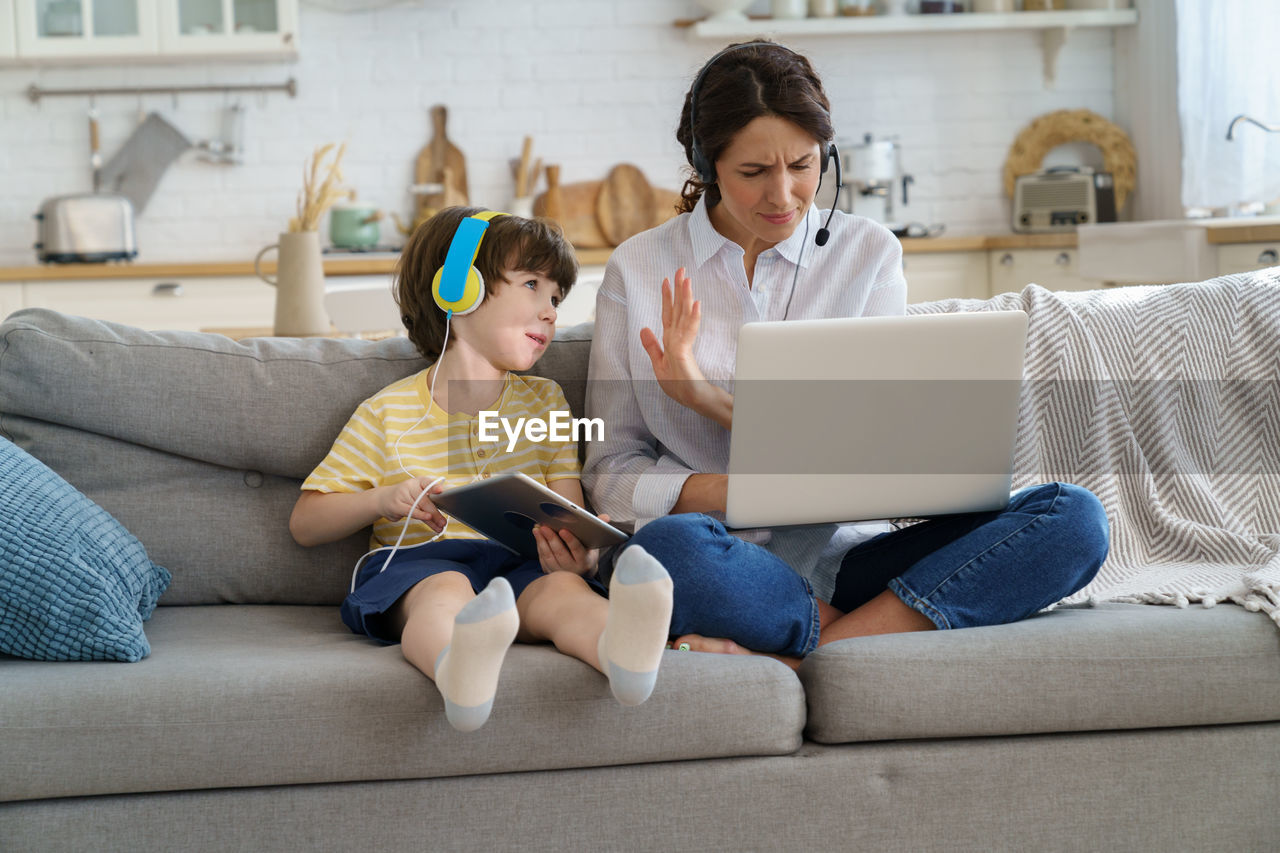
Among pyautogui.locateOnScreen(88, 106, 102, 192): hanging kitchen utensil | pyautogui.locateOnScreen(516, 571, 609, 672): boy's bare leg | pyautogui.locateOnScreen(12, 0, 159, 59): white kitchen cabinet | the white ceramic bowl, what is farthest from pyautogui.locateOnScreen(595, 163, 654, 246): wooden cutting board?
pyautogui.locateOnScreen(516, 571, 609, 672): boy's bare leg

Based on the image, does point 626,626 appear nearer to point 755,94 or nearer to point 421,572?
point 421,572

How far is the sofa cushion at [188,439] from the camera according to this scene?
170 cm

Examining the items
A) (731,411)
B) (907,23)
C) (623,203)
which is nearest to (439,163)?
(623,203)

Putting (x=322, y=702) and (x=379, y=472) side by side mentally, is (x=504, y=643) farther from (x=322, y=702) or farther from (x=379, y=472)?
(x=379, y=472)

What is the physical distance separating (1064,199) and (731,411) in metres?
3.18

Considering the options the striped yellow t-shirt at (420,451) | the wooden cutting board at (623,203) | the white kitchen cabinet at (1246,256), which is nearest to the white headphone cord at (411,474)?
the striped yellow t-shirt at (420,451)

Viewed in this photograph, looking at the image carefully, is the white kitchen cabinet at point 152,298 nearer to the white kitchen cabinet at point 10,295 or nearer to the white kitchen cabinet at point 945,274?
the white kitchen cabinet at point 10,295

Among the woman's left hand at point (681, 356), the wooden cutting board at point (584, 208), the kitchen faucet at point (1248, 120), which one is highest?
the kitchen faucet at point (1248, 120)

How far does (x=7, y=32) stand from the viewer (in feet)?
13.8

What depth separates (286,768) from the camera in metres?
1.28

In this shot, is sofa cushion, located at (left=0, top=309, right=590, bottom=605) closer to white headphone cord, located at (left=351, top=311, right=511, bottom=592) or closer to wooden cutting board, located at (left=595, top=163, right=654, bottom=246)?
white headphone cord, located at (left=351, top=311, right=511, bottom=592)

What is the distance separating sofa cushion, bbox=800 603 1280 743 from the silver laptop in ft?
0.58

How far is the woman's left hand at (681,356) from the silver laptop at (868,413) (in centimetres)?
16
